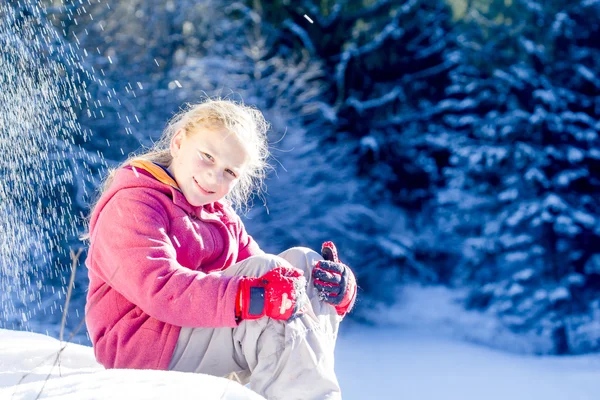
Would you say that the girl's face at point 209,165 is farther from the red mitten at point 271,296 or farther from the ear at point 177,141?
the red mitten at point 271,296

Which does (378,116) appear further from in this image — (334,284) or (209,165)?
(334,284)

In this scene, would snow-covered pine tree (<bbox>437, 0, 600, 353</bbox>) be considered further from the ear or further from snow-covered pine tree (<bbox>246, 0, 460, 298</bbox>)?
the ear

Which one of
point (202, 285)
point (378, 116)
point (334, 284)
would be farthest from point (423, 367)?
point (202, 285)

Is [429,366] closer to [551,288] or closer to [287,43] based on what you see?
[551,288]

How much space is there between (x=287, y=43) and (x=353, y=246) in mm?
2072

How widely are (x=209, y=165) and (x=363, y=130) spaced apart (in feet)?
15.1

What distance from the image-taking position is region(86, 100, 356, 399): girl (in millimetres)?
1786

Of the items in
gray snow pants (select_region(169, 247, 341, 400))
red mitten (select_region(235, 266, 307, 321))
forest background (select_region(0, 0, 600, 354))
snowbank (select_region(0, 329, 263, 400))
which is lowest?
snowbank (select_region(0, 329, 263, 400))

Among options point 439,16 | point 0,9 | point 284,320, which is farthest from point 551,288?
point 0,9

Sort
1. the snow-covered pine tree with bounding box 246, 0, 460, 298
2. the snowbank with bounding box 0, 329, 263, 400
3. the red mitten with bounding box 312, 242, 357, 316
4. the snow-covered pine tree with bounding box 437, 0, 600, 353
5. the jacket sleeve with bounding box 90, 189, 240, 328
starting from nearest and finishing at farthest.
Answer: the snowbank with bounding box 0, 329, 263, 400 → the jacket sleeve with bounding box 90, 189, 240, 328 → the red mitten with bounding box 312, 242, 357, 316 → the snow-covered pine tree with bounding box 437, 0, 600, 353 → the snow-covered pine tree with bounding box 246, 0, 460, 298

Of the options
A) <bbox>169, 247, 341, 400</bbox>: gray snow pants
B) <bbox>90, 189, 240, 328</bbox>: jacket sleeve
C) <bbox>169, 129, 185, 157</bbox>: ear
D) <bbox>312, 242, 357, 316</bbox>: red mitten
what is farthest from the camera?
<bbox>169, 129, 185, 157</bbox>: ear

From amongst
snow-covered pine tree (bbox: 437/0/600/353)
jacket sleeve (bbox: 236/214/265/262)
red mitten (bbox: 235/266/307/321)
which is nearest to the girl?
red mitten (bbox: 235/266/307/321)

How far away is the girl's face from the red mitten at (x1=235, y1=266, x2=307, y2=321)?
432 millimetres

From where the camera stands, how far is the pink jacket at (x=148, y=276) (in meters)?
1.86
